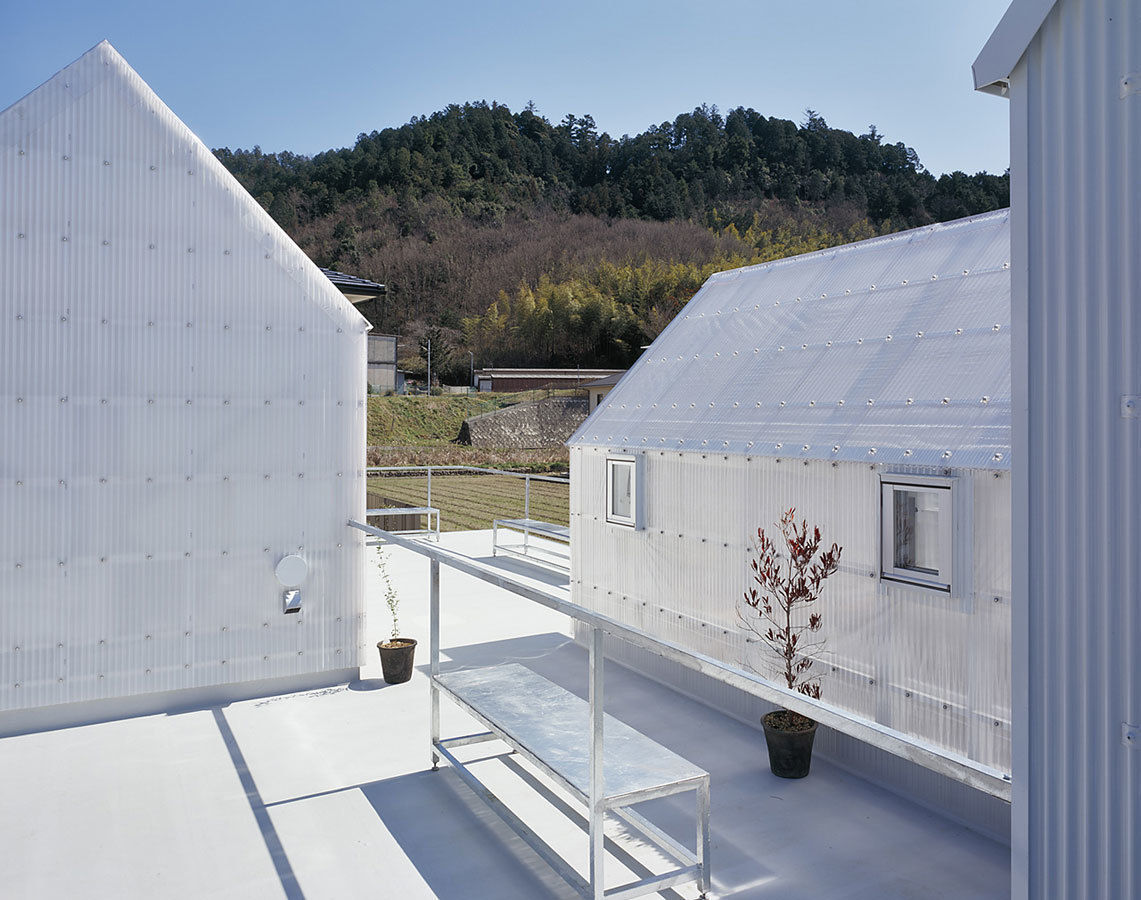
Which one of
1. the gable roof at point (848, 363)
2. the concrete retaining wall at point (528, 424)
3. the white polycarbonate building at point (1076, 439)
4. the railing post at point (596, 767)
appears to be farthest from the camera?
the concrete retaining wall at point (528, 424)

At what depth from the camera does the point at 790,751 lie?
488cm

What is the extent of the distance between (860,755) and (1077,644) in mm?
3361

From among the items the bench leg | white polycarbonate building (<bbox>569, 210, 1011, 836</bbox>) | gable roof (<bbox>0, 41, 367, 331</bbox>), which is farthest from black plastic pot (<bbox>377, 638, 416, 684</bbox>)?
the bench leg

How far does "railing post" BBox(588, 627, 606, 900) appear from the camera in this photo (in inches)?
125

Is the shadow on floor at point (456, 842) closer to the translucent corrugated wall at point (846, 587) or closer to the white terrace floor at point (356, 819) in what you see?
the white terrace floor at point (356, 819)

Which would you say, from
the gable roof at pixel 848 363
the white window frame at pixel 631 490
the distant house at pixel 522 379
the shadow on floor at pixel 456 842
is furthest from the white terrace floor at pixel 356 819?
the distant house at pixel 522 379

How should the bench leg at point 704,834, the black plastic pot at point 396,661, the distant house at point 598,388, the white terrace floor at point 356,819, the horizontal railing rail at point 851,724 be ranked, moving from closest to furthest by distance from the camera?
the horizontal railing rail at point 851,724
the bench leg at point 704,834
the white terrace floor at point 356,819
the black plastic pot at point 396,661
the distant house at point 598,388

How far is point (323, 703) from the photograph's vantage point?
Result: 6012mm

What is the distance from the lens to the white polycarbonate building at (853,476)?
4336mm

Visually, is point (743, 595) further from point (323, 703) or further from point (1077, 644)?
point (1077, 644)

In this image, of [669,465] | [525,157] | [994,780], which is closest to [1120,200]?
[994,780]

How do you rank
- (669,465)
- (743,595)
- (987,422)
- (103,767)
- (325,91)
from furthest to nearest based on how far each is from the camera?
(325,91), (669,465), (743,595), (103,767), (987,422)

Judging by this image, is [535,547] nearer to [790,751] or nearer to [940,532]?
[790,751]

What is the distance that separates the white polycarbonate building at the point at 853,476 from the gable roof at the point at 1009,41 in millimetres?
2400
